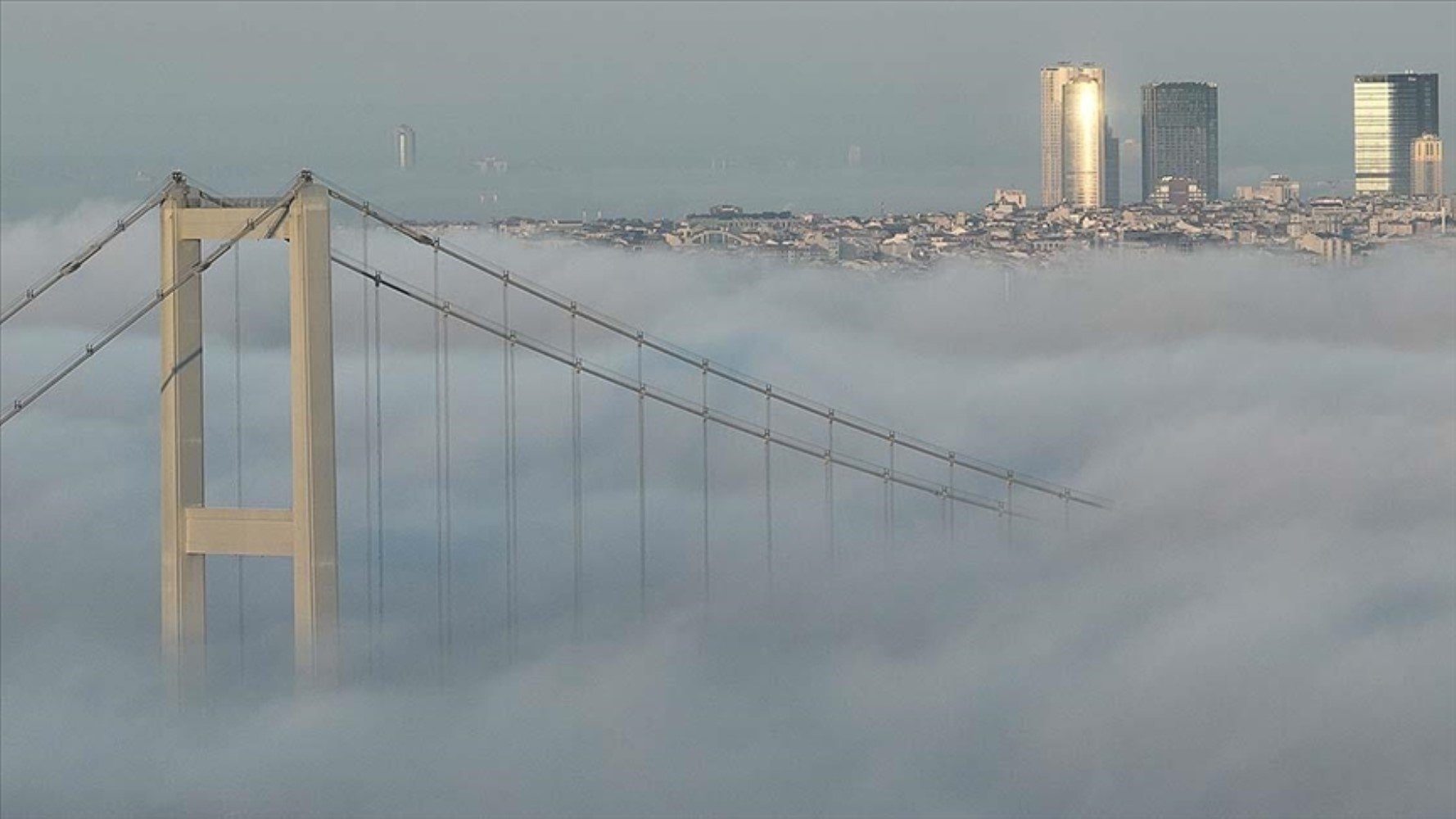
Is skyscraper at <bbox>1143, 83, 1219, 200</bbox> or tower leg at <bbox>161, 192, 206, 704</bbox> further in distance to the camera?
skyscraper at <bbox>1143, 83, 1219, 200</bbox>

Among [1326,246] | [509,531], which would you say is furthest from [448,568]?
A: [1326,246]

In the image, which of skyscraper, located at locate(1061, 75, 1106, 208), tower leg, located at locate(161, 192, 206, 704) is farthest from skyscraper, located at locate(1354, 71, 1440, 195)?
tower leg, located at locate(161, 192, 206, 704)

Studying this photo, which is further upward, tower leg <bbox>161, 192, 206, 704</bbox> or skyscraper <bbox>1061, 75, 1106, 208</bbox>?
skyscraper <bbox>1061, 75, 1106, 208</bbox>

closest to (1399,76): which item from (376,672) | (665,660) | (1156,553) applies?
(1156,553)

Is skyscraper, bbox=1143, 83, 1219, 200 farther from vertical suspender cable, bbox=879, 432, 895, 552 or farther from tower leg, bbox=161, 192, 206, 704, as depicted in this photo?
tower leg, bbox=161, 192, 206, 704

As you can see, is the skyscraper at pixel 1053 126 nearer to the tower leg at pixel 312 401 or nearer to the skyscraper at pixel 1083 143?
the skyscraper at pixel 1083 143

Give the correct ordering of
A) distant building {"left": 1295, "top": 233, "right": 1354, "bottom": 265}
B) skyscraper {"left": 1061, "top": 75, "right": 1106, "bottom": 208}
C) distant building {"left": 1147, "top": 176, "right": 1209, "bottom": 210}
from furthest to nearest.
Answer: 1. skyscraper {"left": 1061, "top": 75, "right": 1106, "bottom": 208}
2. distant building {"left": 1147, "top": 176, "right": 1209, "bottom": 210}
3. distant building {"left": 1295, "top": 233, "right": 1354, "bottom": 265}

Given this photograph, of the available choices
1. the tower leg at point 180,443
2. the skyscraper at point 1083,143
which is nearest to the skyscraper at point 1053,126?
the skyscraper at point 1083,143
